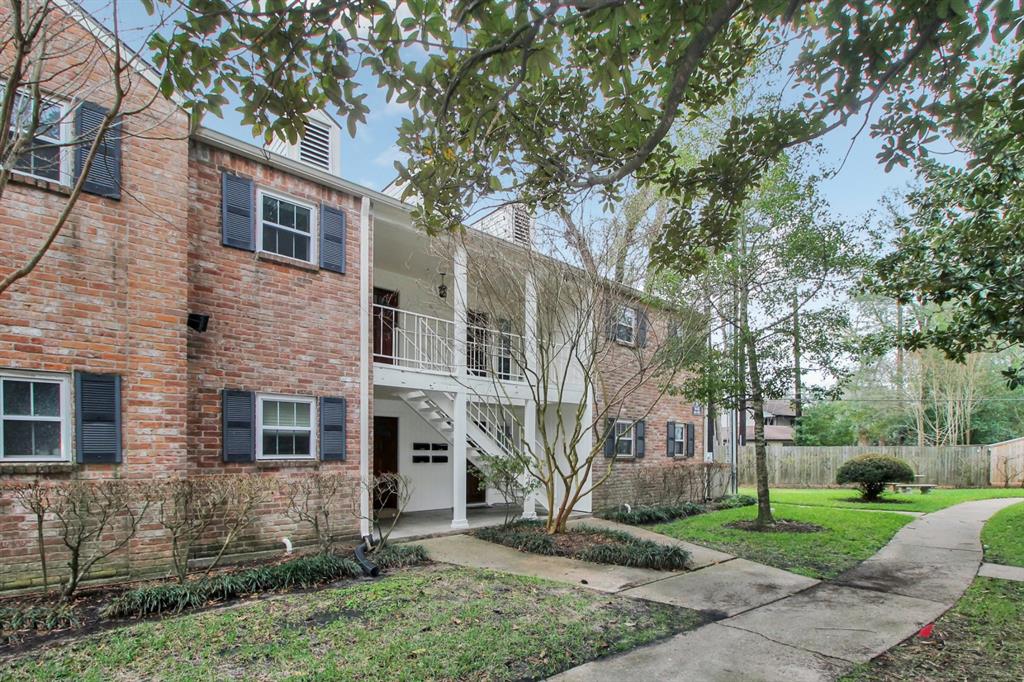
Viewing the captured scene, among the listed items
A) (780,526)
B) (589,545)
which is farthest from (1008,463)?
(589,545)

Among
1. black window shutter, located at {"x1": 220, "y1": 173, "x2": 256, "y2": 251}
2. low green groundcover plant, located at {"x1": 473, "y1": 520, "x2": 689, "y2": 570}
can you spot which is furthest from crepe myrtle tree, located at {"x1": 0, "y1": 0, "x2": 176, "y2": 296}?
low green groundcover plant, located at {"x1": 473, "y1": 520, "x2": 689, "y2": 570}

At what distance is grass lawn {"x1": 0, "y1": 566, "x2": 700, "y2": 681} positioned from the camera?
4.31 meters

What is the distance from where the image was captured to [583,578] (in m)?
7.36

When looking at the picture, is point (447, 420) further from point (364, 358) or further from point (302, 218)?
point (302, 218)

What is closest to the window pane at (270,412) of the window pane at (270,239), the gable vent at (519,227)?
the window pane at (270,239)

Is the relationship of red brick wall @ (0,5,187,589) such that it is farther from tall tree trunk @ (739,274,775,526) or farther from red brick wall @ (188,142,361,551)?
tall tree trunk @ (739,274,775,526)

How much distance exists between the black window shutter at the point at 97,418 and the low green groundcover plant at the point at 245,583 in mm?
1498

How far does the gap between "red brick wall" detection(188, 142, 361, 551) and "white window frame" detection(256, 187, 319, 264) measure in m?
0.07

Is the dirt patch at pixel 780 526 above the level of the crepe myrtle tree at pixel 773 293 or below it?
below

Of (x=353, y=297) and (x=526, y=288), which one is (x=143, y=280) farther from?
(x=526, y=288)

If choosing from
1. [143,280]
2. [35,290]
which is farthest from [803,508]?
[35,290]

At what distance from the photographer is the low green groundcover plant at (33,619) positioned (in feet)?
16.9

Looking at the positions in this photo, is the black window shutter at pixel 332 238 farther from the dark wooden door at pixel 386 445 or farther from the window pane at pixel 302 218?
the dark wooden door at pixel 386 445

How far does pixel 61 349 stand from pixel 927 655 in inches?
337
